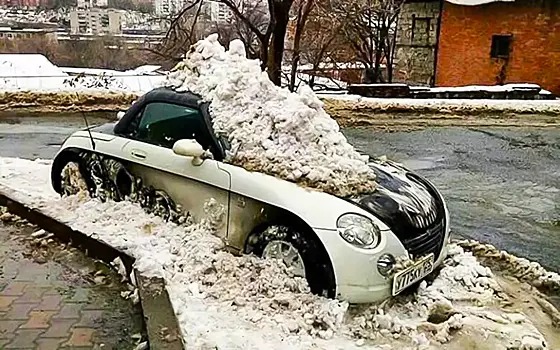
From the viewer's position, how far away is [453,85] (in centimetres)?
2433

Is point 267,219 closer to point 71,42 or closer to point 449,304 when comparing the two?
point 449,304

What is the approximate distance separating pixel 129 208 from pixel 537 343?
3.39 m

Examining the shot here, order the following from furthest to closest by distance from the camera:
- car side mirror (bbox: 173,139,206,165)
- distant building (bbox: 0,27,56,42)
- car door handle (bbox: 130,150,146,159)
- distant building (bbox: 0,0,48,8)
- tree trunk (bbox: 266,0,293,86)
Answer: distant building (bbox: 0,27,56,42) < distant building (bbox: 0,0,48,8) < tree trunk (bbox: 266,0,293,86) < car door handle (bbox: 130,150,146,159) < car side mirror (bbox: 173,139,206,165)

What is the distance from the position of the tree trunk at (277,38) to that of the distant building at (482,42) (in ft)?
25.5

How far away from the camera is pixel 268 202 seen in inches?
171

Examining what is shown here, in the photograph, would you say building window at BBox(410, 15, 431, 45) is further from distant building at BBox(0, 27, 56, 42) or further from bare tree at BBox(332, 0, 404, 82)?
distant building at BBox(0, 27, 56, 42)

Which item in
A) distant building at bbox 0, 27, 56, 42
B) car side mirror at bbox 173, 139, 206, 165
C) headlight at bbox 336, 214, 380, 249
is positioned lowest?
headlight at bbox 336, 214, 380, 249

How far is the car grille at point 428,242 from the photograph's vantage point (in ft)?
13.9

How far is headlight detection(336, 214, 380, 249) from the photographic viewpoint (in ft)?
13.2

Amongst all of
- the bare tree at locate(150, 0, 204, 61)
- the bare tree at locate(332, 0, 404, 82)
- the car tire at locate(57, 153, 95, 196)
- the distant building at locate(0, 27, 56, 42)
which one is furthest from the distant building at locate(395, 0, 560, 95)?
the car tire at locate(57, 153, 95, 196)

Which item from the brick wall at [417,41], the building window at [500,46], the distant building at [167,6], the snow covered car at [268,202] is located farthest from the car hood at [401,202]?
the brick wall at [417,41]

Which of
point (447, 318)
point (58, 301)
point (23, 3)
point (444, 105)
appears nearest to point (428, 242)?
point (447, 318)

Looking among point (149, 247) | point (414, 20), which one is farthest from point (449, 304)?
point (414, 20)

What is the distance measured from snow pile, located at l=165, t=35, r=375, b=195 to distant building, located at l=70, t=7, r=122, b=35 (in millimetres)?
22546
